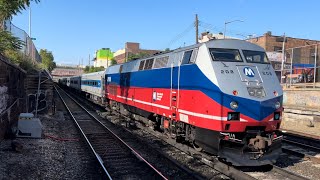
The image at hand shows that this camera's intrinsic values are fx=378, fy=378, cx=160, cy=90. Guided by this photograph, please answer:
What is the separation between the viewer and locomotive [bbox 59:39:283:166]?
9812mm

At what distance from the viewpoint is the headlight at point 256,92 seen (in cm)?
1005

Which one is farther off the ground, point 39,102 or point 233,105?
point 233,105

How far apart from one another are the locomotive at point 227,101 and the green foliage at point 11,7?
5449 mm

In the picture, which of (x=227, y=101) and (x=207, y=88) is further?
(x=207, y=88)

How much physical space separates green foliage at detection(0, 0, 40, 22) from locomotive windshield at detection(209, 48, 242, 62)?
6.53 m

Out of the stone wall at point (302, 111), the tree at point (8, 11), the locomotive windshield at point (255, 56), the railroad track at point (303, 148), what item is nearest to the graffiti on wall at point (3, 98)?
the tree at point (8, 11)

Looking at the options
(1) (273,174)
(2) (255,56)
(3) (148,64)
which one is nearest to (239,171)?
(1) (273,174)

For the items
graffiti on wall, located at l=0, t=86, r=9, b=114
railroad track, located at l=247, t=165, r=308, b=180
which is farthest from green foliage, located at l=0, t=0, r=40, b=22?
railroad track, located at l=247, t=165, r=308, b=180

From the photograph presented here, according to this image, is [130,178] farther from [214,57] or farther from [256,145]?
[214,57]

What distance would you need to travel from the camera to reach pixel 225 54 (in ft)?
35.5

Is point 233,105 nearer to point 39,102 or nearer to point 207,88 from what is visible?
point 207,88

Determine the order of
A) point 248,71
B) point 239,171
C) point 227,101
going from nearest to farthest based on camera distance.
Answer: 1. point 239,171
2. point 227,101
3. point 248,71

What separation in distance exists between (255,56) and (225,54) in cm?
105

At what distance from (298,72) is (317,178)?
1150 inches
